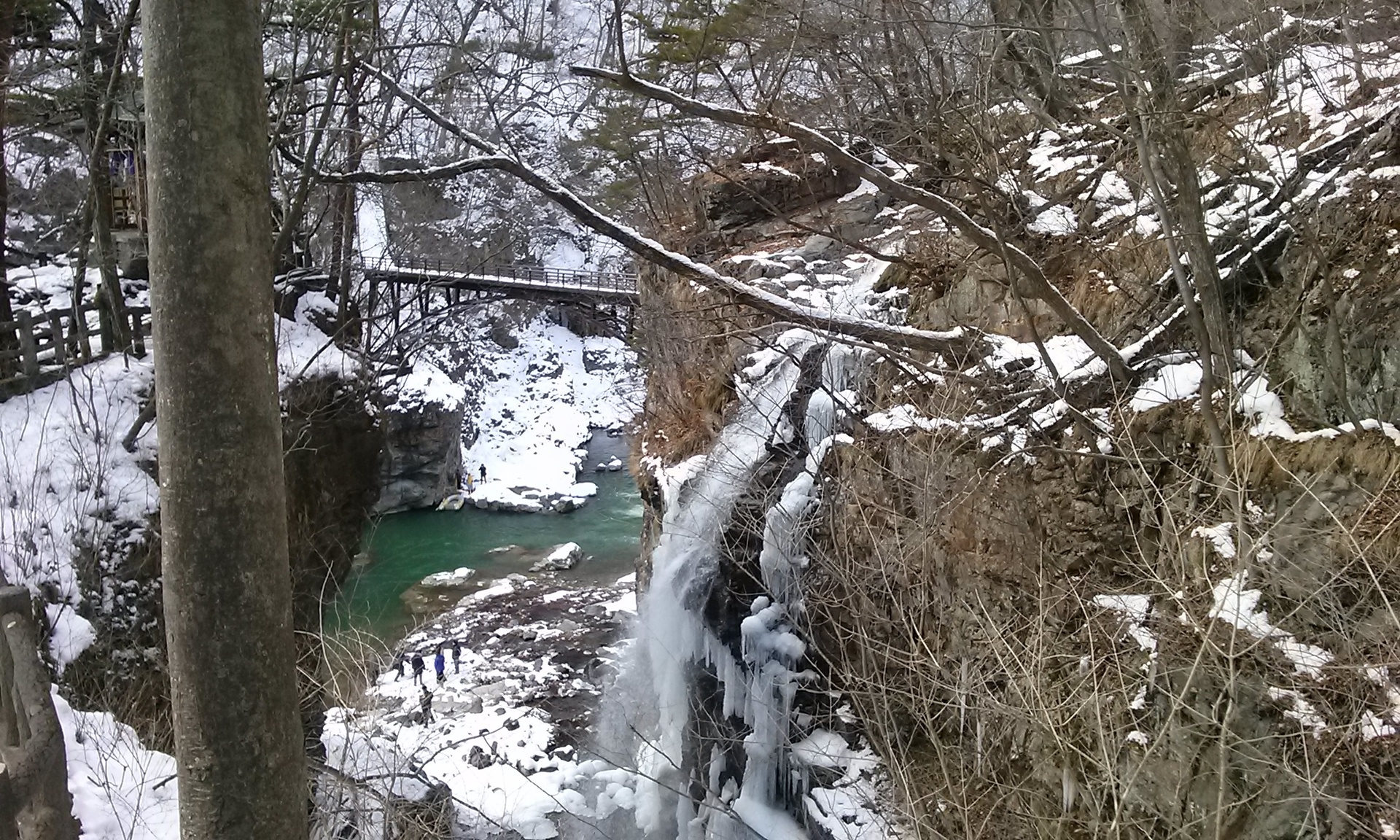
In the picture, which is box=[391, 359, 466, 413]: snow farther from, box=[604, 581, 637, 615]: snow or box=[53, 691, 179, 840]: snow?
box=[53, 691, 179, 840]: snow

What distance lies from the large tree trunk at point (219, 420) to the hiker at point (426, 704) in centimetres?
1067

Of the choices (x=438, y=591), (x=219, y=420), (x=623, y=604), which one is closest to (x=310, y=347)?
(x=438, y=591)

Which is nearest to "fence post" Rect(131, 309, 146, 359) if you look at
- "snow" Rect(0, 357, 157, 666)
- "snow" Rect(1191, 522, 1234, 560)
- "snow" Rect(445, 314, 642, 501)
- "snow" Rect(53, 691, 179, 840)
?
"snow" Rect(0, 357, 157, 666)

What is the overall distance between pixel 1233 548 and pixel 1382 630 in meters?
0.71

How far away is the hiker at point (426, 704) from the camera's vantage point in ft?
38.3

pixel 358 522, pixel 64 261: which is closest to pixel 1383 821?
pixel 358 522

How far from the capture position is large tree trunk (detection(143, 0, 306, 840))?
1.55 meters

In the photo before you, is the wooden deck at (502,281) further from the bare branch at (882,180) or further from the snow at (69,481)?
the bare branch at (882,180)

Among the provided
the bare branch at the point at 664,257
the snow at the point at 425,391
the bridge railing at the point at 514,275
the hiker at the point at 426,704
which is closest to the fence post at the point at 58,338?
the hiker at the point at 426,704

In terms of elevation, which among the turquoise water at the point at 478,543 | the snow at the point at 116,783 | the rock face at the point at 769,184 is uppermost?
the rock face at the point at 769,184

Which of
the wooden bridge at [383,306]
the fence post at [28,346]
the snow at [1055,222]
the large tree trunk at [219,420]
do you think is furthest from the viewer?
the wooden bridge at [383,306]

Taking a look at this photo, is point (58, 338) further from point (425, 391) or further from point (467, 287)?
point (467, 287)

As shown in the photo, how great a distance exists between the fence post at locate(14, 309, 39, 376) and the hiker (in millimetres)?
6438

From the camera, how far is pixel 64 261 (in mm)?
16984
